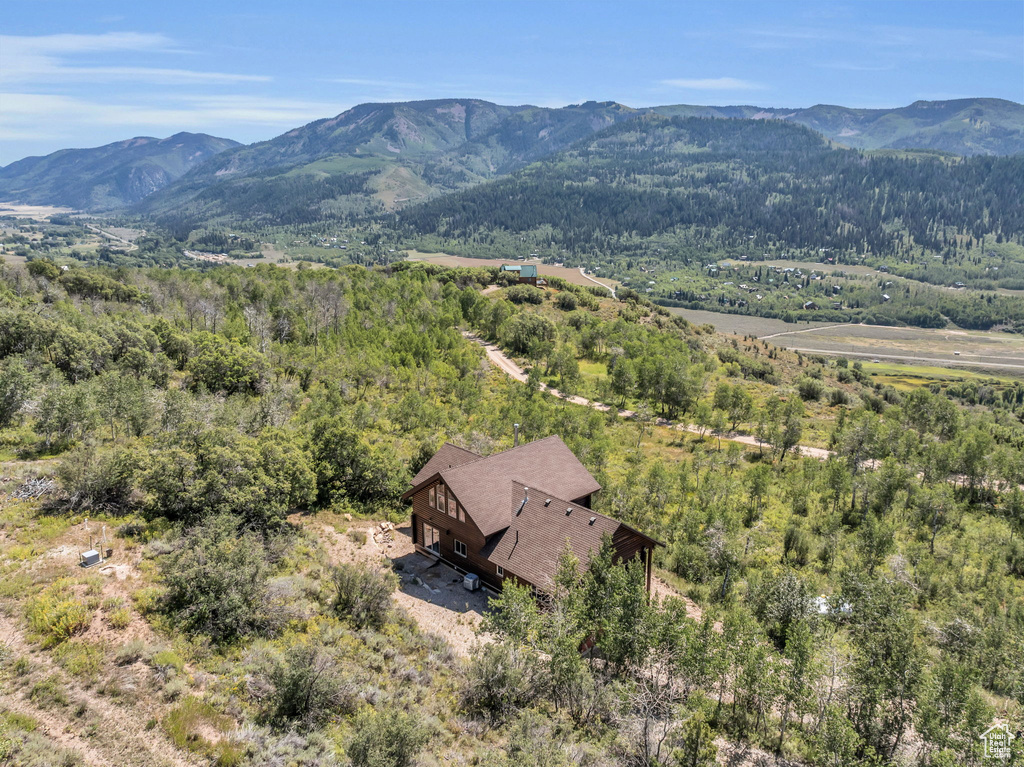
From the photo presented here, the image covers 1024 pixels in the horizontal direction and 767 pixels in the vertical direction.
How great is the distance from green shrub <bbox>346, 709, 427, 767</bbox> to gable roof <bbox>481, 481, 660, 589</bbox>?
9.72 meters

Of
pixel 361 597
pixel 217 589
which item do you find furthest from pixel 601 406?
pixel 217 589

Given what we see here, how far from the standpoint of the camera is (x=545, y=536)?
25.8 metres

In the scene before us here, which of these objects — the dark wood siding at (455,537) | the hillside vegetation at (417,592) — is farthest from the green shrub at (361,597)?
the dark wood siding at (455,537)

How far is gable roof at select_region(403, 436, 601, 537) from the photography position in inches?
1070

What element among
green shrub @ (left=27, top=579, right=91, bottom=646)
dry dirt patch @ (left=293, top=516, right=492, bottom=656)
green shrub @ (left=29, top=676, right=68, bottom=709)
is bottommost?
dry dirt patch @ (left=293, top=516, right=492, bottom=656)

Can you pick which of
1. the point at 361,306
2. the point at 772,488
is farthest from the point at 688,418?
the point at 361,306

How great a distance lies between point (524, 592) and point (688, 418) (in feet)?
176

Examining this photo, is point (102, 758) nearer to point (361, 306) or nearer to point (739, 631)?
point (739, 631)

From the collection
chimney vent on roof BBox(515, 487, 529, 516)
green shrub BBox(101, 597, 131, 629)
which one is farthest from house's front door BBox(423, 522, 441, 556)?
green shrub BBox(101, 597, 131, 629)

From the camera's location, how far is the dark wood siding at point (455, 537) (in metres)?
26.8

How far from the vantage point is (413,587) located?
87.7 feet

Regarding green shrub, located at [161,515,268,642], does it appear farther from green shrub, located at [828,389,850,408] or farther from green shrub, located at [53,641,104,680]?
green shrub, located at [828,389,850,408]

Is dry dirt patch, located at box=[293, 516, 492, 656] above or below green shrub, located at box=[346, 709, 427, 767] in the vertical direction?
below

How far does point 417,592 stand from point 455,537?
3.23 metres
